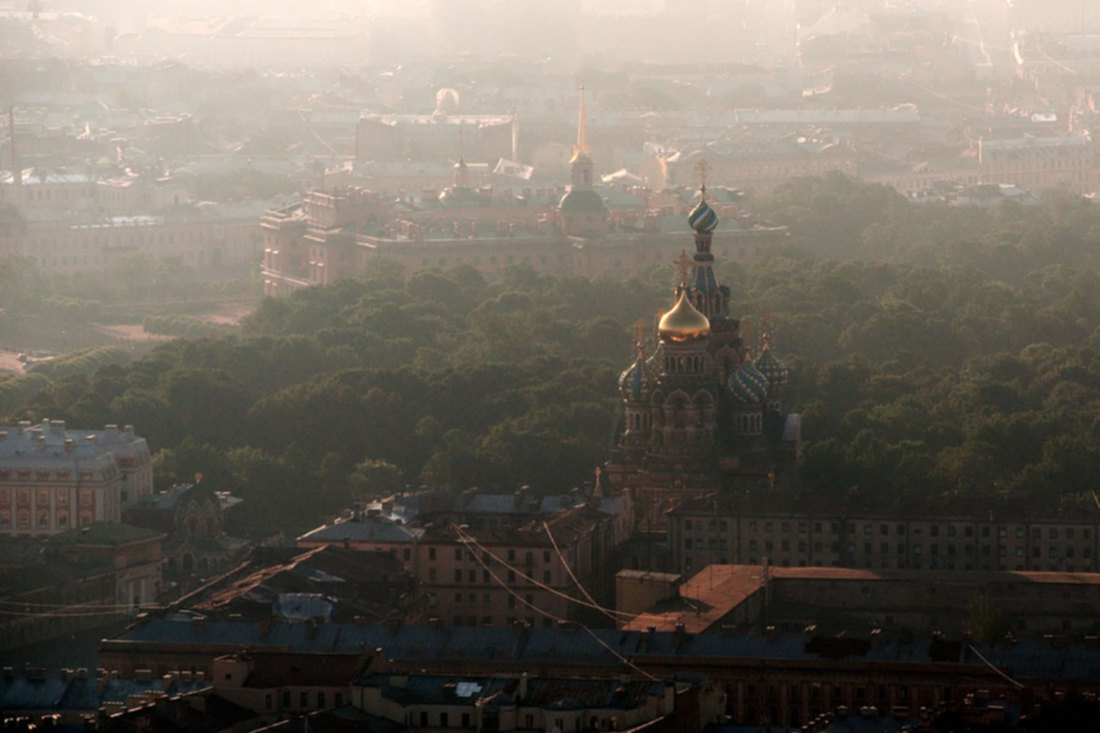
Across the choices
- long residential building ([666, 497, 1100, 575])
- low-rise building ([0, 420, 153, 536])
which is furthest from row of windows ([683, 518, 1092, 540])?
low-rise building ([0, 420, 153, 536])

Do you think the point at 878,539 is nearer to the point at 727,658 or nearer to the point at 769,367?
the point at 769,367

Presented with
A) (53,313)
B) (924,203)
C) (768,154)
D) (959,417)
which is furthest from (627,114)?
(959,417)

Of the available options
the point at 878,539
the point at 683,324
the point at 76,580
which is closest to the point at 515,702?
the point at 878,539

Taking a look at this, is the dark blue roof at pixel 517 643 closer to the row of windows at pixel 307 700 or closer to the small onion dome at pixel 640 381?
the row of windows at pixel 307 700

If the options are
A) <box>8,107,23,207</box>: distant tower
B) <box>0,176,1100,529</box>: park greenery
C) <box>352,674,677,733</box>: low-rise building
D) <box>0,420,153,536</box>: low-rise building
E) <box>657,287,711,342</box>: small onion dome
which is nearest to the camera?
<box>352,674,677,733</box>: low-rise building

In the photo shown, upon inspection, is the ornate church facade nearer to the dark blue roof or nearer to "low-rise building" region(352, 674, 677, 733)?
the dark blue roof

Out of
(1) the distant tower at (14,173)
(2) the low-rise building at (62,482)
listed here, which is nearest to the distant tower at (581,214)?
(1) the distant tower at (14,173)

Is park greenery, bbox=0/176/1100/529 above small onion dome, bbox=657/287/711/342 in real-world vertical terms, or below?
below
